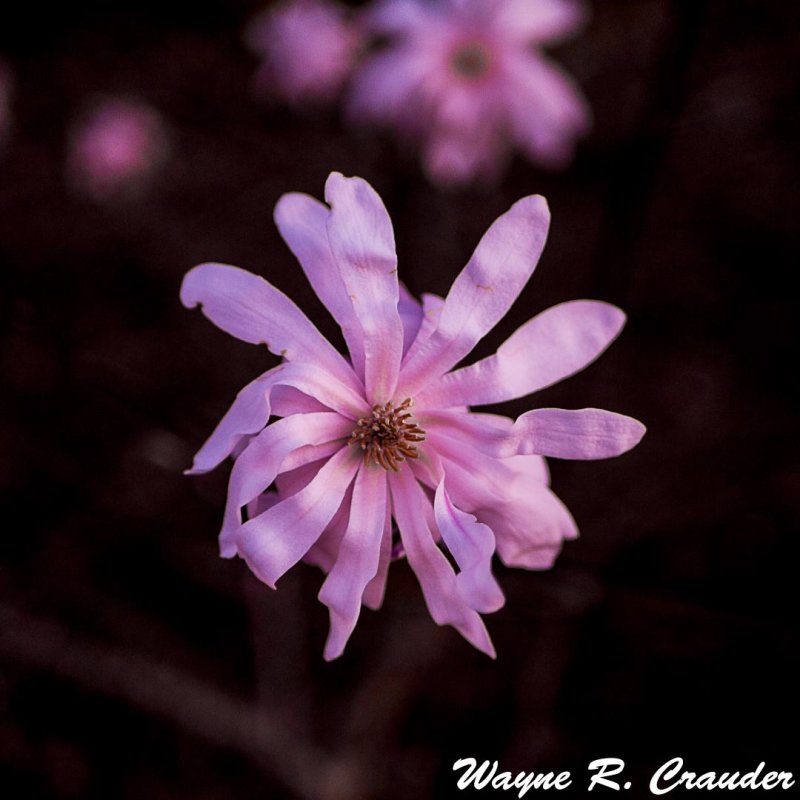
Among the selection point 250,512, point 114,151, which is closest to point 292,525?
point 250,512

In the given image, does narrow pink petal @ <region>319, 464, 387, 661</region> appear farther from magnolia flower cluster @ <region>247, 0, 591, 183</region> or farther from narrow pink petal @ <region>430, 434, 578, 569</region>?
magnolia flower cluster @ <region>247, 0, 591, 183</region>

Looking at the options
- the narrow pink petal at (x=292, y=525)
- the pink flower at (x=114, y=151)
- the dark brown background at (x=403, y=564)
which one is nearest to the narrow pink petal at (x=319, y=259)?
the narrow pink petal at (x=292, y=525)

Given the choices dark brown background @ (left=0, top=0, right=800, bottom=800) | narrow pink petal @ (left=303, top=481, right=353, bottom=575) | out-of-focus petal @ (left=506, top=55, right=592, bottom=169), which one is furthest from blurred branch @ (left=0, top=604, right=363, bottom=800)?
out-of-focus petal @ (left=506, top=55, right=592, bottom=169)

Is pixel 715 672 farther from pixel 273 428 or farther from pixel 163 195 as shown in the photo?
pixel 163 195

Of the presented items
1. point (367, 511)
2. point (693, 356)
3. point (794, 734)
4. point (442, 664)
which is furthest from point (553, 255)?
Result: point (367, 511)

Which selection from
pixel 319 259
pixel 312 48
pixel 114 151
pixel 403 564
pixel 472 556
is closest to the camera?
pixel 472 556

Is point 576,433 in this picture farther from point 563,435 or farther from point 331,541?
point 331,541
